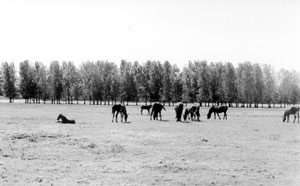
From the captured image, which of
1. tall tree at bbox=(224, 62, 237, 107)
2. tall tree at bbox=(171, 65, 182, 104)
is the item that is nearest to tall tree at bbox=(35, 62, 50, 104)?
tall tree at bbox=(171, 65, 182, 104)

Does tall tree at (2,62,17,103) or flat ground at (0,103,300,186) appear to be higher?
tall tree at (2,62,17,103)

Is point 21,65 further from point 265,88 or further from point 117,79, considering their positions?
point 265,88

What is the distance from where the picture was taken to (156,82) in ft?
378

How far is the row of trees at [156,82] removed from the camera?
4333 inches

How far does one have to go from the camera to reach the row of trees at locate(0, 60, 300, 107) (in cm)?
11006

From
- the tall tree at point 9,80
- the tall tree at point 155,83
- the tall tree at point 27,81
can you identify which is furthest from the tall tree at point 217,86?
the tall tree at point 9,80

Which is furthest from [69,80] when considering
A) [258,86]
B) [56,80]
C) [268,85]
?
[268,85]

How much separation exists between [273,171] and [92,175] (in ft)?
23.9

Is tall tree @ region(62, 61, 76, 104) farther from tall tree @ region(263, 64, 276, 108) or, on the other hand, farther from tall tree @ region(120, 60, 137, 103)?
tall tree @ region(263, 64, 276, 108)

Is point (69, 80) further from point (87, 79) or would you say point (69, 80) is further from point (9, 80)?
point (9, 80)

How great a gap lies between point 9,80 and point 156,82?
54905 millimetres

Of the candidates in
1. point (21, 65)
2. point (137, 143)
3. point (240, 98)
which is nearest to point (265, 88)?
point (240, 98)

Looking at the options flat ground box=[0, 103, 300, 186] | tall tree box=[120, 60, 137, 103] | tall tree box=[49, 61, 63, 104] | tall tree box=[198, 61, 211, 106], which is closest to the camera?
flat ground box=[0, 103, 300, 186]

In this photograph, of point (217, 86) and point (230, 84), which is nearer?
point (230, 84)
